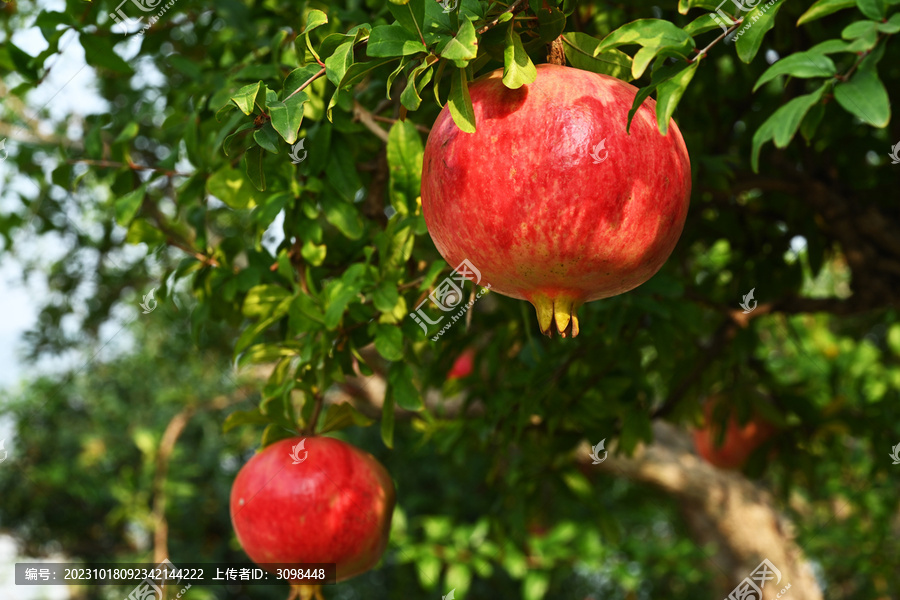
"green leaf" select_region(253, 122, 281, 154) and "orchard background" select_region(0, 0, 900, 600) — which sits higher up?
"green leaf" select_region(253, 122, 281, 154)

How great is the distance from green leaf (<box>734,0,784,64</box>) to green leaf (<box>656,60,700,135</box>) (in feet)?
0.24

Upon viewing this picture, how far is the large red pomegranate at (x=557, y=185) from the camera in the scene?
2.53 ft

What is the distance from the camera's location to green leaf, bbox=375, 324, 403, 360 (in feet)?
4.08

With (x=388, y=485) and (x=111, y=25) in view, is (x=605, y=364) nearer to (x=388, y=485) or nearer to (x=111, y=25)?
(x=388, y=485)

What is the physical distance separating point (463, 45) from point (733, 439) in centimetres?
211

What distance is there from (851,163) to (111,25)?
6.18 ft

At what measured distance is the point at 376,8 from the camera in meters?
1.56

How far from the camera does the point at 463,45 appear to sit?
0.77m

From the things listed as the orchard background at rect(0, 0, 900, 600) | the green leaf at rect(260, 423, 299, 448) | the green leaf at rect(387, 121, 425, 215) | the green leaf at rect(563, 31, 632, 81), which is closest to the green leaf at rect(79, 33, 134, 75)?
the orchard background at rect(0, 0, 900, 600)

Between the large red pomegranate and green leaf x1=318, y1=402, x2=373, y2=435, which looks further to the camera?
green leaf x1=318, y1=402, x2=373, y2=435

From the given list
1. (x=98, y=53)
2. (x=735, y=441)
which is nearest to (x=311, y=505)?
(x=98, y=53)

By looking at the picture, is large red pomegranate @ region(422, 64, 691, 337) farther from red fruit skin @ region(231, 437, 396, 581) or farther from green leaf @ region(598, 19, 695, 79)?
red fruit skin @ region(231, 437, 396, 581)

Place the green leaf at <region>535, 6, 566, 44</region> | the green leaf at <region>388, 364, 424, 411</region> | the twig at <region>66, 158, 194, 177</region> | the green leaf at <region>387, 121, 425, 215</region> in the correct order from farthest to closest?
the twig at <region>66, 158, 194, 177</region> → the green leaf at <region>388, 364, 424, 411</region> → the green leaf at <region>387, 121, 425, 215</region> → the green leaf at <region>535, 6, 566, 44</region>

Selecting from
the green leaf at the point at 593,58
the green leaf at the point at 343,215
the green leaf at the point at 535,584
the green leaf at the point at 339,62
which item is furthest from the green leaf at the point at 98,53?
the green leaf at the point at 535,584
